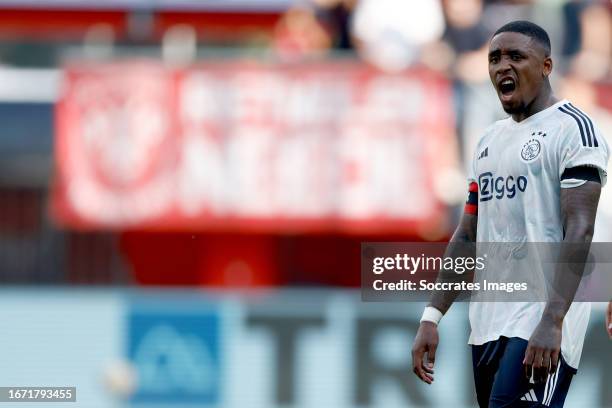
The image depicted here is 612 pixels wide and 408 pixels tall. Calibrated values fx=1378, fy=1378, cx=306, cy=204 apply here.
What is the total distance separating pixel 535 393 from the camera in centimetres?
439

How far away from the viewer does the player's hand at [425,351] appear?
4.56 metres

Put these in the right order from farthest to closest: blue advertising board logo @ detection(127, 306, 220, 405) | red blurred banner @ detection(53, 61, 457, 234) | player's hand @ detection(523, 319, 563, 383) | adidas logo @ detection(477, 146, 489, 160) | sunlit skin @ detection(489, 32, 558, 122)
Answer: red blurred banner @ detection(53, 61, 457, 234), blue advertising board logo @ detection(127, 306, 220, 405), adidas logo @ detection(477, 146, 489, 160), sunlit skin @ detection(489, 32, 558, 122), player's hand @ detection(523, 319, 563, 383)

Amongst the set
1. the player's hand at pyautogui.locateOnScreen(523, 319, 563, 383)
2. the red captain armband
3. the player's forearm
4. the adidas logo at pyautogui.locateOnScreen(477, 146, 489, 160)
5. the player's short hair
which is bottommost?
the player's hand at pyautogui.locateOnScreen(523, 319, 563, 383)

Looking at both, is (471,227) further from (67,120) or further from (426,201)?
(67,120)

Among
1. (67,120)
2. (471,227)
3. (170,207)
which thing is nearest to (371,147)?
(170,207)

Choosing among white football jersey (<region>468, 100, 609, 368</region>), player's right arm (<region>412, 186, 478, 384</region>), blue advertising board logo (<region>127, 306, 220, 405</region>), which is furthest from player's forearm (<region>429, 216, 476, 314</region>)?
blue advertising board logo (<region>127, 306, 220, 405</region>)

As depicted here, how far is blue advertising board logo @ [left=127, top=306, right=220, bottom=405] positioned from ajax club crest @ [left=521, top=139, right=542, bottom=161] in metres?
7.05

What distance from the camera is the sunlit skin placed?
14.6 feet

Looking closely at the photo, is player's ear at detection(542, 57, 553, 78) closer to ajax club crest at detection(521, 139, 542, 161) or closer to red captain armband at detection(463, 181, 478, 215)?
ajax club crest at detection(521, 139, 542, 161)

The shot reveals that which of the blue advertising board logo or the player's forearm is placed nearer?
the player's forearm

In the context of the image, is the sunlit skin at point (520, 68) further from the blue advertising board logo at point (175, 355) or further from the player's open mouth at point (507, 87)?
the blue advertising board logo at point (175, 355)

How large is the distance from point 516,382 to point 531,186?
63 cm

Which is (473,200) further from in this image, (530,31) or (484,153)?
(530,31)

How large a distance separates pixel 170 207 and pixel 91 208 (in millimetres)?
698
